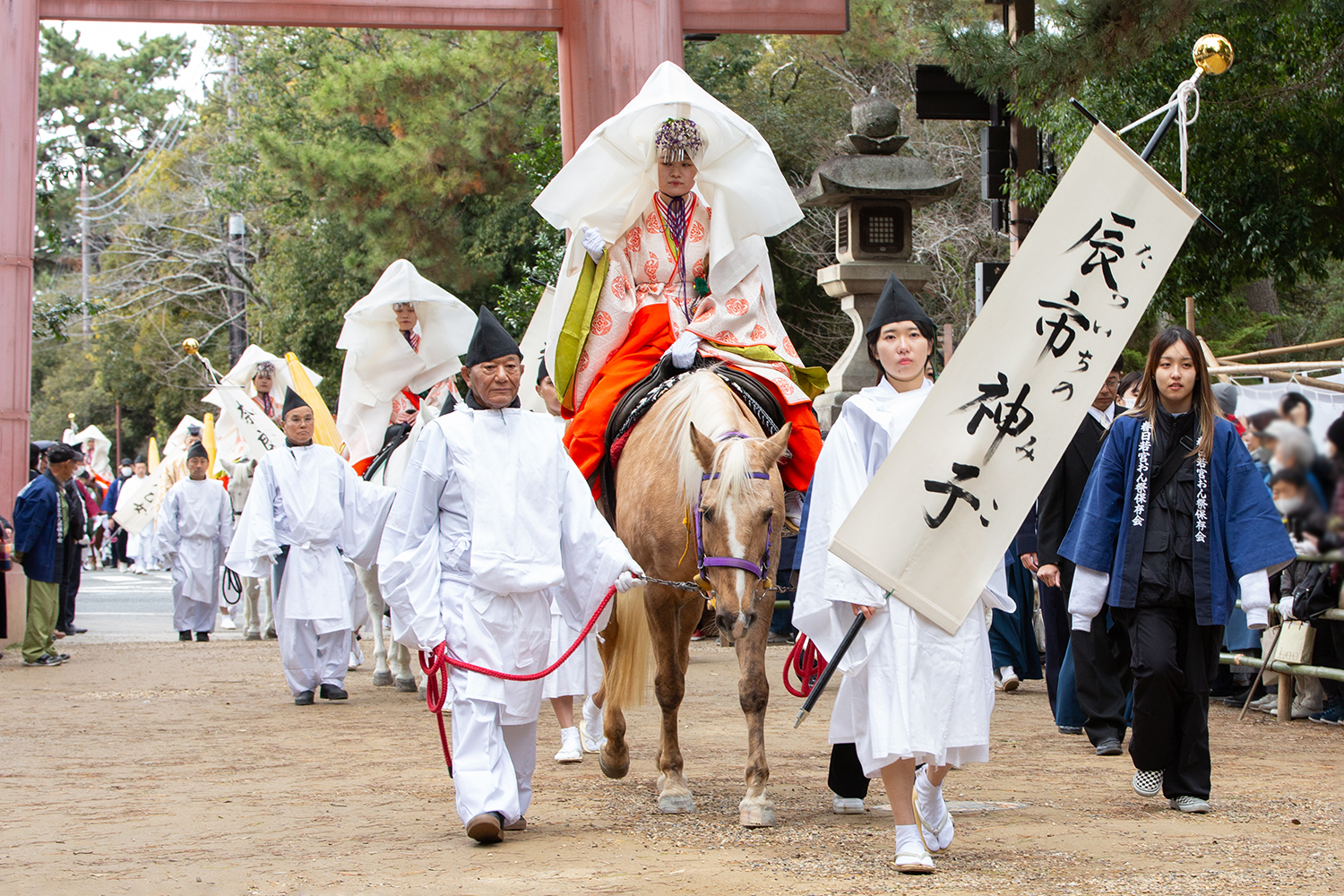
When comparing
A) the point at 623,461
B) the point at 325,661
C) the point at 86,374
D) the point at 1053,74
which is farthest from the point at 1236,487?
the point at 86,374

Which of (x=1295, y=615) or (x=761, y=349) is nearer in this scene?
(x=761, y=349)

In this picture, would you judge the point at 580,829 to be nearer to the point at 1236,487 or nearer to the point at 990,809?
the point at 990,809

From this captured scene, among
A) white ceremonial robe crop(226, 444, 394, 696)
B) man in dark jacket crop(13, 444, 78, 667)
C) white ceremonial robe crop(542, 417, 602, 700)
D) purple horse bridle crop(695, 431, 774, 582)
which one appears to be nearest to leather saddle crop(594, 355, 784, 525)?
white ceremonial robe crop(542, 417, 602, 700)

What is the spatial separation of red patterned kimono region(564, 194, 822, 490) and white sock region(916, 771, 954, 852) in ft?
7.36

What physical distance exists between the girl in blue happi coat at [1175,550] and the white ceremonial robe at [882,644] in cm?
91

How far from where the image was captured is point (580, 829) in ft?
17.6

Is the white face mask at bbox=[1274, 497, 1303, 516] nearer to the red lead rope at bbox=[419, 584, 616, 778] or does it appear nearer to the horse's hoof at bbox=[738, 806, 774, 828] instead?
the red lead rope at bbox=[419, 584, 616, 778]

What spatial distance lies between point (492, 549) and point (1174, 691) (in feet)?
8.68

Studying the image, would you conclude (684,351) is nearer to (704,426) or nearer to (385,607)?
(704,426)

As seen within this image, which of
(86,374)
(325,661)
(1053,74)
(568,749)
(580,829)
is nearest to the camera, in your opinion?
(580,829)

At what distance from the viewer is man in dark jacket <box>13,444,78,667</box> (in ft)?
39.4

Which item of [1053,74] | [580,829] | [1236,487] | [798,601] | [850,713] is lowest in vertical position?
[580,829]

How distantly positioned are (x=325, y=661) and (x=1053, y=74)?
20.1 ft

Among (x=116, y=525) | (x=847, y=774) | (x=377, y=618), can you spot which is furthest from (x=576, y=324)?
(x=116, y=525)
